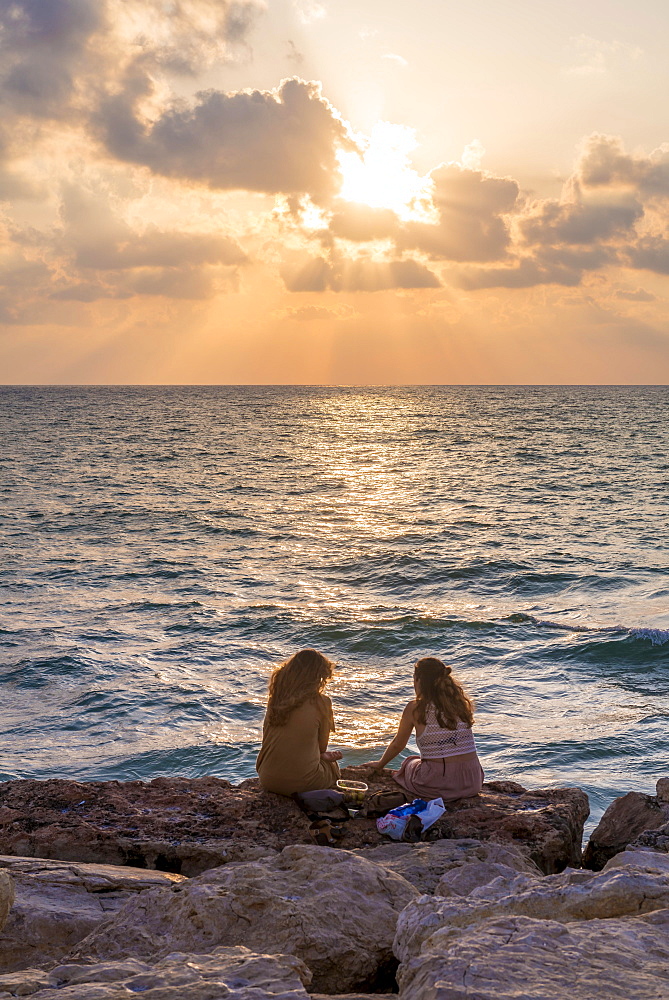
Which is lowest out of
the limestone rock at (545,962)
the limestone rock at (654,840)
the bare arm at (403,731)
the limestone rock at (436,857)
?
the limestone rock at (436,857)

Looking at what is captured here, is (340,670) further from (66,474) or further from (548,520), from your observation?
(66,474)

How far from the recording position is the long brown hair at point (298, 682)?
582cm

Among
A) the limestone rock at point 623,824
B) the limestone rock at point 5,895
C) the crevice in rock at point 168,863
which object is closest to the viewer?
the limestone rock at point 5,895

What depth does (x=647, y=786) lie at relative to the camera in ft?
27.7

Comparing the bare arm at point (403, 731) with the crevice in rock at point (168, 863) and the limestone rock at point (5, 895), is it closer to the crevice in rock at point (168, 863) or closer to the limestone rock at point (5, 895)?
the crevice in rock at point (168, 863)

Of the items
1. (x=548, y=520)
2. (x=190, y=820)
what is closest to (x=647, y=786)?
(x=190, y=820)

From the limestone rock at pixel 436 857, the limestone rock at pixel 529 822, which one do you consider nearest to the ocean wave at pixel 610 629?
the limestone rock at pixel 529 822

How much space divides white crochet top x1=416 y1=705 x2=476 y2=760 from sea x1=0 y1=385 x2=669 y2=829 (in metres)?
2.83

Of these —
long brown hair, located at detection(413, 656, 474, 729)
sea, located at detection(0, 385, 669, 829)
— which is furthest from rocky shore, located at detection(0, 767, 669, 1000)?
sea, located at detection(0, 385, 669, 829)

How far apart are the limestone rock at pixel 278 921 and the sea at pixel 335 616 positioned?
15.6 feet

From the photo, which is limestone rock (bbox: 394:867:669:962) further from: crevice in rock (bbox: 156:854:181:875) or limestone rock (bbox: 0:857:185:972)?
crevice in rock (bbox: 156:854:181:875)

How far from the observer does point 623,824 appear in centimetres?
556

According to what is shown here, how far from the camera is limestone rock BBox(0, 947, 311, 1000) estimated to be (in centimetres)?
268

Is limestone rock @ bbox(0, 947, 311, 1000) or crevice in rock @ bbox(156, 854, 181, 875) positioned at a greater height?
limestone rock @ bbox(0, 947, 311, 1000)
